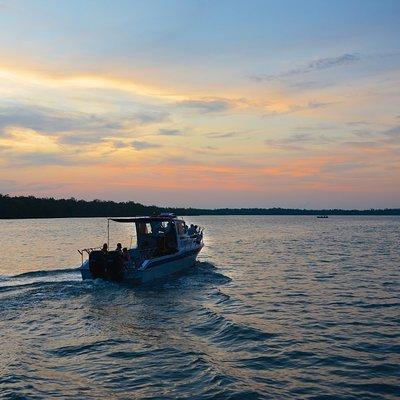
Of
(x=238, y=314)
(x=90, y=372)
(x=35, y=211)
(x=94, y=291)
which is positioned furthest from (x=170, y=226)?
(x=35, y=211)

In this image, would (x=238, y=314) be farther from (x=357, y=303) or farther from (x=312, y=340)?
(x=357, y=303)

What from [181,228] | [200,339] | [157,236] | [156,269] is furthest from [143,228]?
[200,339]

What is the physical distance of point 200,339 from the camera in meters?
15.8

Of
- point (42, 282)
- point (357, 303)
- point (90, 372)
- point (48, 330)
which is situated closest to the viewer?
point (90, 372)

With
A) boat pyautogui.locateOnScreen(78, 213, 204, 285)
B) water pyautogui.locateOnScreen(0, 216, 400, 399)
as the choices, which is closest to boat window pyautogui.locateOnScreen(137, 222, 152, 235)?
boat pyautogui.locateOnScreen(78, 213, 204, 285)

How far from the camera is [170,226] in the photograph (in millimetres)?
31766

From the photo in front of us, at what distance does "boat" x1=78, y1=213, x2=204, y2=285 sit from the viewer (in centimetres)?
2589

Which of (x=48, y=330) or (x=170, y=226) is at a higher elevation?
(x=170, y=226)

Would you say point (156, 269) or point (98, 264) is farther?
point (156, 269)

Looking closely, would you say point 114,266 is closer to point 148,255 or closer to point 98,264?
point 98,264

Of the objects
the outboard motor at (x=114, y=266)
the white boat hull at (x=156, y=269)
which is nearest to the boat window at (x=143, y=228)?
the white boat hull at (x=156, y=269)

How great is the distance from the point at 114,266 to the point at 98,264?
3.01ft

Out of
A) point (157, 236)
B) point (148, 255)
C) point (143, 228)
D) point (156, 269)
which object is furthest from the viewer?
point (143, 228)

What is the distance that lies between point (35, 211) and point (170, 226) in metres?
175
